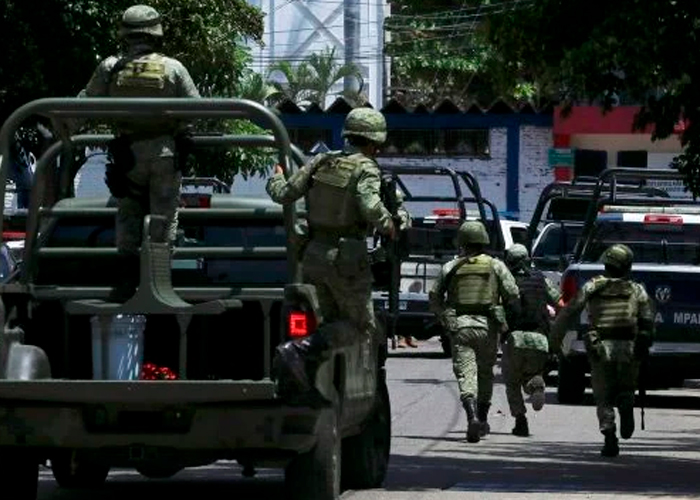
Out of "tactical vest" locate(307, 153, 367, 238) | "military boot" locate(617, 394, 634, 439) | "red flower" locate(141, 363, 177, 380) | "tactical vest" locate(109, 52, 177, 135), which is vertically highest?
"tactical vest" locate(109, 52, 177, 135)

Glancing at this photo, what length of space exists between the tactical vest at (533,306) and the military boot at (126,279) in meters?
7.12

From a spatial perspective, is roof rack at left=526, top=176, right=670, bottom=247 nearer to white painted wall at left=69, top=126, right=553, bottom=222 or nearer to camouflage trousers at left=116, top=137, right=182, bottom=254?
camouflage trousers at left=116, top=137, right=182, bottom=254

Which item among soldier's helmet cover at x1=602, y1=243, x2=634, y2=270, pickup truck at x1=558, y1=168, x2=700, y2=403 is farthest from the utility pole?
soldier's helmet cover at x1=602, y1=243, x2=634, y2=270

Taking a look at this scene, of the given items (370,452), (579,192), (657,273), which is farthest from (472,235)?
(579,192)

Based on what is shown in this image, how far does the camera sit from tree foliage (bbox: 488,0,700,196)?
14.1 m

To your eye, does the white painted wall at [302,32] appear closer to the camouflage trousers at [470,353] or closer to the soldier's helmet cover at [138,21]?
the camouflage trousers at [470,353]

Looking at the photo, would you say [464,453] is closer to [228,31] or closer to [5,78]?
[5,78]

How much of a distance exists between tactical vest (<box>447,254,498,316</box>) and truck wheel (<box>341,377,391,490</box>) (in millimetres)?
4406

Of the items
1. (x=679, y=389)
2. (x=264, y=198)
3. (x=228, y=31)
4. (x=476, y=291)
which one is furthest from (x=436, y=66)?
(x=264, y=198)

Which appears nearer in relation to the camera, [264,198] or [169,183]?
Result: [169,183]

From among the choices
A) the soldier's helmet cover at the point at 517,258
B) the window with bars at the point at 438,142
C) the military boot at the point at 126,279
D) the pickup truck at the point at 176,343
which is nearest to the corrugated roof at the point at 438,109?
the window with bars at the point at 438,142

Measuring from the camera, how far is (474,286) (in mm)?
17141

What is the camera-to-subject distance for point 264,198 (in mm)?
12070

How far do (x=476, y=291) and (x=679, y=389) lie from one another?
31.2 ft
